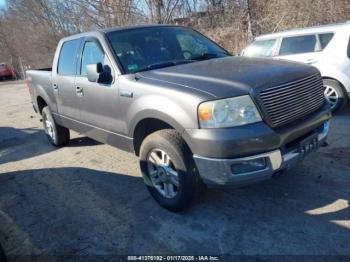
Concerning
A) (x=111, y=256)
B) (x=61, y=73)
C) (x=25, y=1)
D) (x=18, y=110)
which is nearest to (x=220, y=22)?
(x=18, y=110)

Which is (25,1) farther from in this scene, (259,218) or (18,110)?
(259,218)

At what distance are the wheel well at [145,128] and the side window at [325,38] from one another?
4.69 meters

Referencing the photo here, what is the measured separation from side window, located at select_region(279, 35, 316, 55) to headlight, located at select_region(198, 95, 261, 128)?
4.78m

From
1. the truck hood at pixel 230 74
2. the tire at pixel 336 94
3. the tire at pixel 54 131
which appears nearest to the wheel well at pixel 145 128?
the truck hood at pixel 230 74

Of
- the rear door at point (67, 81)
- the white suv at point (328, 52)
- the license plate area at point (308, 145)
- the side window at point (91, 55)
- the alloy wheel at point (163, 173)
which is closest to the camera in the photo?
the license plate area at point (308, 145)

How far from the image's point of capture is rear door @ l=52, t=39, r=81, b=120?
496 centimetres

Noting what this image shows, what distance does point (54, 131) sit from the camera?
6234mm

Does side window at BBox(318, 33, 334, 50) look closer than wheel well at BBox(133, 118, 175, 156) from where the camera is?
No

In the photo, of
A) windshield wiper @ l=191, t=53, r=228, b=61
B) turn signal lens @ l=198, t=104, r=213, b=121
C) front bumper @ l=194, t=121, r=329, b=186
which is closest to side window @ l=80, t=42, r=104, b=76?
windshield wiper @ l=191, t=53, r=228, b=61

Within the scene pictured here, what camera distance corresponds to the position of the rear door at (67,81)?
16.3 feet

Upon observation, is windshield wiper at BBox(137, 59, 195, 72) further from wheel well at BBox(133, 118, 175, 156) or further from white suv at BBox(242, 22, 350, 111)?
white suv at BBox(242, 22, 350, 111)

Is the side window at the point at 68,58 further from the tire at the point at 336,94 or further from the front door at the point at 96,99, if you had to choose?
the tire at the point at 336,94

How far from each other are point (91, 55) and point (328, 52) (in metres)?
4.70

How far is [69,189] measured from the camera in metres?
4.52
